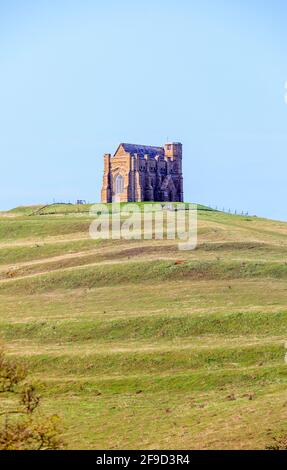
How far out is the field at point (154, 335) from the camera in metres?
48.2

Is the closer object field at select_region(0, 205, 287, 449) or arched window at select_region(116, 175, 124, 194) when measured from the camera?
field at select_region(0, 205, 287, 449)

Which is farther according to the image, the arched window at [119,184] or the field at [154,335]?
the arched window at [119,184]

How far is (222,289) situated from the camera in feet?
256

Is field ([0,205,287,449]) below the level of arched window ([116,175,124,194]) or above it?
below

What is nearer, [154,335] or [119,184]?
[154,335]

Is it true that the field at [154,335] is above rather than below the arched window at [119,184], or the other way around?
below

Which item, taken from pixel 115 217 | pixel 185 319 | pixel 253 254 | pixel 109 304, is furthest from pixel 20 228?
pixel 185 319

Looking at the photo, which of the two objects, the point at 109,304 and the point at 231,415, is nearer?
the point at 231,415

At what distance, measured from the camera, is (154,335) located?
6550 cm

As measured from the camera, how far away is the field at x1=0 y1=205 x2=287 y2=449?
48156mm
